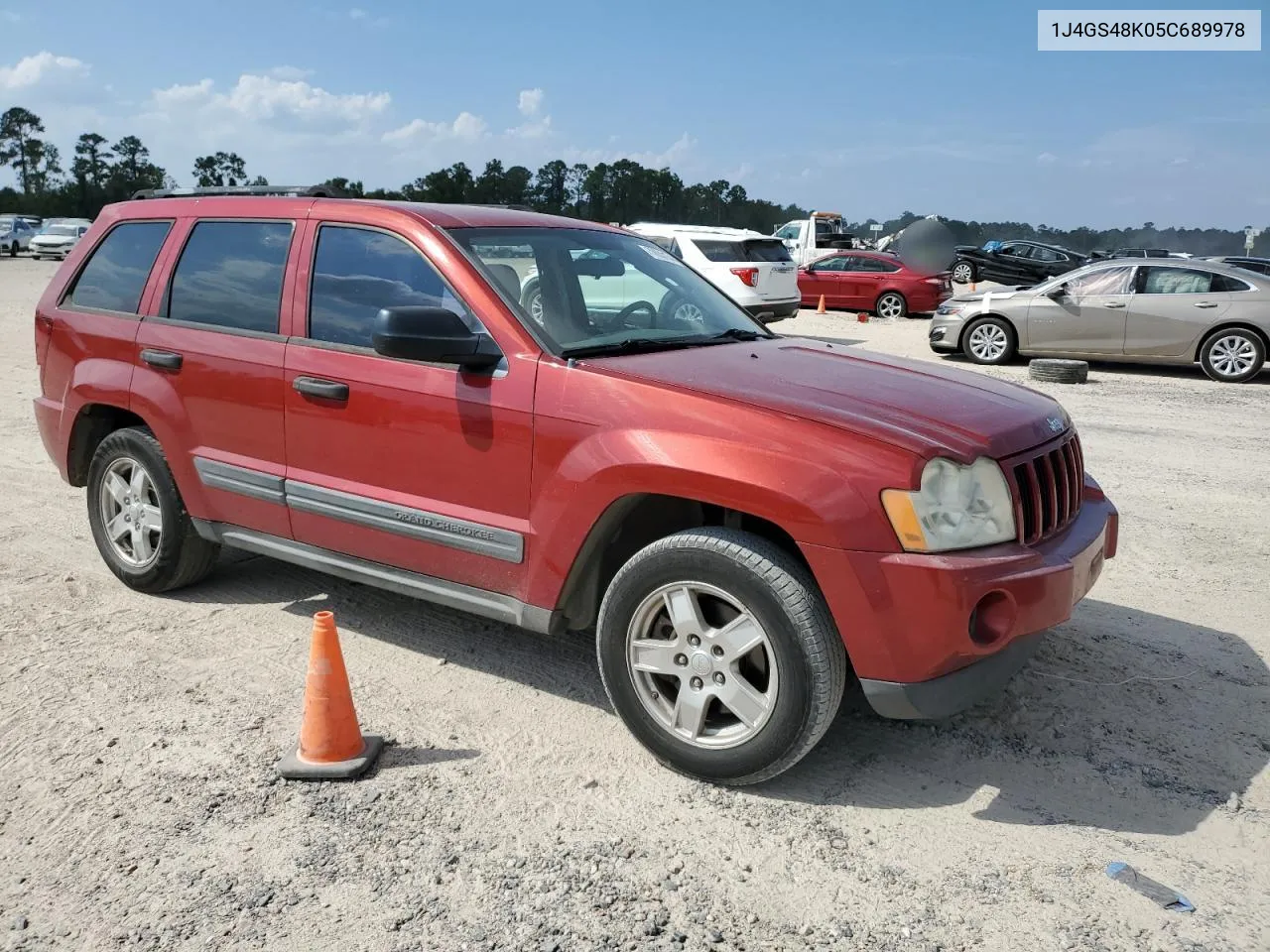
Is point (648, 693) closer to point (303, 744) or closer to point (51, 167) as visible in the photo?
point (303, 744)

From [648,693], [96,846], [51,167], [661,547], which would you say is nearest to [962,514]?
[661,547]

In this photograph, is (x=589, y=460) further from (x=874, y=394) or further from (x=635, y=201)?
(x=635, y=201)

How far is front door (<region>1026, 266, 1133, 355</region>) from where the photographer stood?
556 inches

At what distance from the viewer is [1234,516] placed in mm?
6855

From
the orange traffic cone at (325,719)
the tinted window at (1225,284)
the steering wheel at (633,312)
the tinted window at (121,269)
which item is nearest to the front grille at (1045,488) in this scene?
the steering wheel at (633,312)

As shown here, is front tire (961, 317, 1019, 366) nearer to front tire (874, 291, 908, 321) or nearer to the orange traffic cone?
front tire (874, 291, 908, 321)

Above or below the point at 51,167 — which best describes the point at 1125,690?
below

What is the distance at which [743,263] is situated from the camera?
17328 millimetres

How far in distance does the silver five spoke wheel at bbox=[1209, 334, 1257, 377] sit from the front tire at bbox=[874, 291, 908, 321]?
9.16 meters

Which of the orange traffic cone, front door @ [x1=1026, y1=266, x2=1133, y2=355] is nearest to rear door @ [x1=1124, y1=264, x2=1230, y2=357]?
front door @ [x1=1026, y1=266, x2=1133, y2=355]

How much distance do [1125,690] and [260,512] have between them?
3665 millimetres

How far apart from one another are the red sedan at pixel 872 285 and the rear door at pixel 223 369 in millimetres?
18910

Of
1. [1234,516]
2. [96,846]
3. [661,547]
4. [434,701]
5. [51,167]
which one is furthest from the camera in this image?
[51,167]

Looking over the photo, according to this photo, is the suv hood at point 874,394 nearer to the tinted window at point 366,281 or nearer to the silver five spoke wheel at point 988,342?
the tinted window at point 366,281
